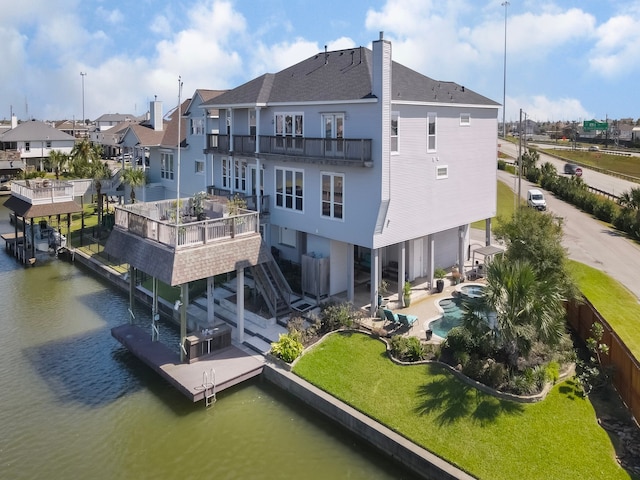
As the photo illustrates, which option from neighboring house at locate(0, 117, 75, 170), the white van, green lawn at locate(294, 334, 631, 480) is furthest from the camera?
neighboring house at locate(0, 117, 75, 170)

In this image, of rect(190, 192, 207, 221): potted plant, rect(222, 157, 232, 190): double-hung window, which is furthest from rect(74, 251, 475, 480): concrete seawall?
rect(222, 157, 232, 190): double-hung window

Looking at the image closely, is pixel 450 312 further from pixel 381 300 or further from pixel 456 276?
Result: pixel 456 276

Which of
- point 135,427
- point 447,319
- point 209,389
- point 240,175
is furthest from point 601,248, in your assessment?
point 135,427

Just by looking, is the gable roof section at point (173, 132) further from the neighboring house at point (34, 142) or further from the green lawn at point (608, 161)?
the green lawn at point (608, 161)

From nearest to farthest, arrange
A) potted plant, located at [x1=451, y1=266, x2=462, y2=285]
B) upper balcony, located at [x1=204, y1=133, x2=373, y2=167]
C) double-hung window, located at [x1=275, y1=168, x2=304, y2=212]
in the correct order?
upper balcony, located at [x1=204, y1=133, x2=373, y2=167], double-hung window, located at [x1=275, y1=168, x2=304, y2=212], potted plant, located at [x1=451, y1=266, x2=462, y2=285]

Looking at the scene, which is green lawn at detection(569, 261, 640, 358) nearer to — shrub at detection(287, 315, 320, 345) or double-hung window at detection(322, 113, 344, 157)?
shrub at detection(287, 315, 320, 345)

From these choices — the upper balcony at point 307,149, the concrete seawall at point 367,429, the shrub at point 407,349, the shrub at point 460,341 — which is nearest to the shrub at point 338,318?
the shrub at point 407,349

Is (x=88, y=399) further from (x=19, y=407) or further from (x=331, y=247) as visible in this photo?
(x=331, y=247)
